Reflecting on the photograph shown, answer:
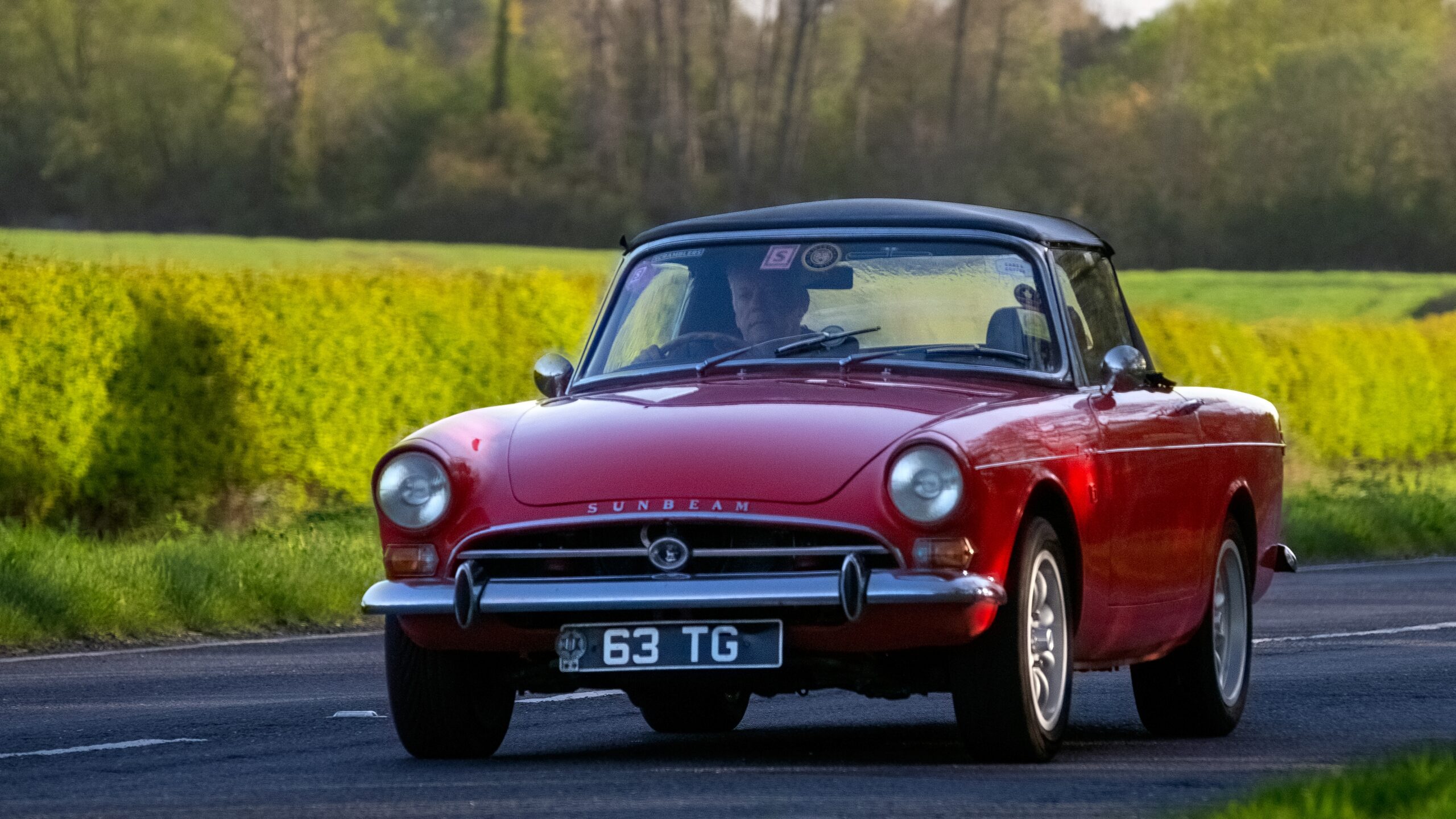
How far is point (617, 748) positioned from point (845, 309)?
5.11ft

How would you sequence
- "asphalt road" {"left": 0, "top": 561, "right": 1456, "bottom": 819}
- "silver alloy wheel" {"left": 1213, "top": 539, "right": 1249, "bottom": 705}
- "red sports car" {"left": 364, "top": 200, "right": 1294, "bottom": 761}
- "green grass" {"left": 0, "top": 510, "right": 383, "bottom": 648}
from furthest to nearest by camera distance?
1. "green grass" {"left": 0, "top": 510, "right": 383, "bottom": 648}
2. "silver alloy wheel" {"left": 1213, "top": 539, "right": 1249, "bottom": 705}
3. "red sports car" {"left": 364, "top": 200, "right": 1294, "bottom": 761}
4. "asphalt road" {"left": 0, "top": 561, "right": 1456, "bottom": 819}

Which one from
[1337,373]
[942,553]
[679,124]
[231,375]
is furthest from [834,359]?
[679,124]

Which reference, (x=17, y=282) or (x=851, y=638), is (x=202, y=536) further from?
(x=851, y=638)

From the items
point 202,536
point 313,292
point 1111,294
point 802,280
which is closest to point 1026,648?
point 802,280

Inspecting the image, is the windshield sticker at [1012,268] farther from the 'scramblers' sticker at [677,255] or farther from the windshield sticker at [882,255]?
the 'scramblers' sticker at [677,255]

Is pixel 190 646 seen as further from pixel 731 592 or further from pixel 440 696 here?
pixel 731 592

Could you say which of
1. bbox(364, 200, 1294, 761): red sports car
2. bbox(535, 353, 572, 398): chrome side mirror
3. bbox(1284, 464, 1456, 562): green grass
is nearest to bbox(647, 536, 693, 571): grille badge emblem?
bbox(364, 200, 1294, 761): red sports car

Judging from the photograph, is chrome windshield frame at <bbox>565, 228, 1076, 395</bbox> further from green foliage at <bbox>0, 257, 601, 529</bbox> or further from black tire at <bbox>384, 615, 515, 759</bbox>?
green foliage at <bbox>0, 257, 601, 529</bbox>

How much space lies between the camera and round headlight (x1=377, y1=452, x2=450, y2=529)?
717 cm

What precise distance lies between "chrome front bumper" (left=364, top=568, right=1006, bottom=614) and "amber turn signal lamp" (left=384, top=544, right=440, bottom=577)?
0.26 metres

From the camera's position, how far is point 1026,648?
23.0ft

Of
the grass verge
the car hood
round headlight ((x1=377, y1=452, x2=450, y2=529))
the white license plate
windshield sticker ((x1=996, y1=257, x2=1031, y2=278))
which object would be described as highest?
windshield sticker ((x1=996, y1=257, x2=1031, y2=278))

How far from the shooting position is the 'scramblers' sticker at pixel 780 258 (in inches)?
326

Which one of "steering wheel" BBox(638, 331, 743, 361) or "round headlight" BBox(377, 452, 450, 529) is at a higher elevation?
"steering wheel" BBox(638, 331, 743, 361)
